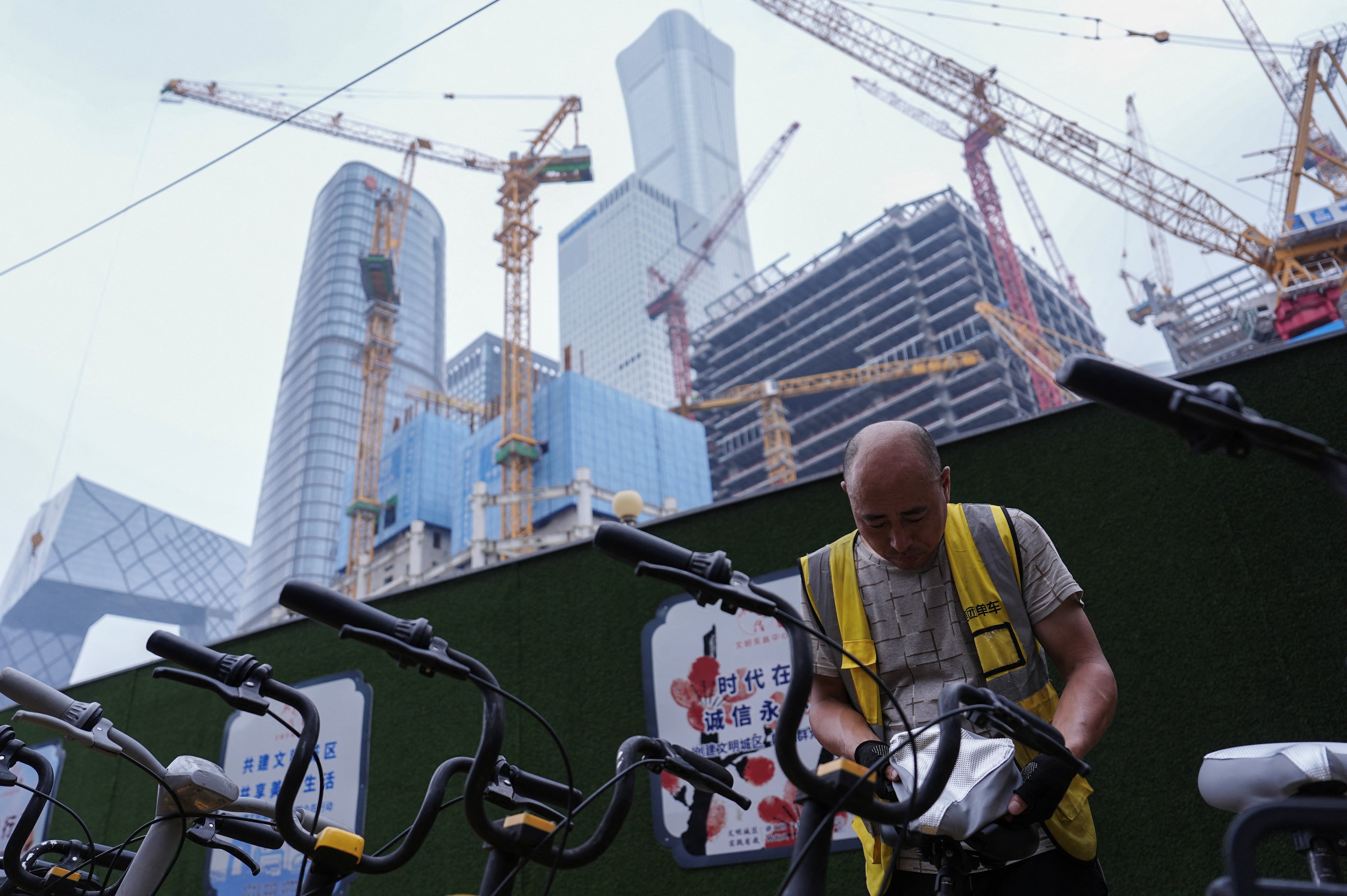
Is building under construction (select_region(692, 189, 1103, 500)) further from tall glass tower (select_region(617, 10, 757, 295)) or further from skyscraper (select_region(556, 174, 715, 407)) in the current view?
tall glass tower (select_region(617, 10, 757, 295))

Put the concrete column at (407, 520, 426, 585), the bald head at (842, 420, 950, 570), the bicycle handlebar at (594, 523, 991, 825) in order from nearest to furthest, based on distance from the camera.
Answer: the bicycle handlebar at (594, 523, 991, 825) → the bald head at (842, 420, 950, 570) → the concrete column at (407, 520, 426, 585)

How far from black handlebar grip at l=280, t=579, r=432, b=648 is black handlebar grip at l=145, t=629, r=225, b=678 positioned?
0.45 m

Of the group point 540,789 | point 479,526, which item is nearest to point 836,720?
point 540,789

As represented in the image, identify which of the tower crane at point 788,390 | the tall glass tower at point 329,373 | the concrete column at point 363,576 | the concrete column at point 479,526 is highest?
the tall glass tower at point 329,373

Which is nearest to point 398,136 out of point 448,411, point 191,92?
point 191,92

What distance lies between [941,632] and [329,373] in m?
88.7

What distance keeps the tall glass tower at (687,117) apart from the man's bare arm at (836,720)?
14062cm

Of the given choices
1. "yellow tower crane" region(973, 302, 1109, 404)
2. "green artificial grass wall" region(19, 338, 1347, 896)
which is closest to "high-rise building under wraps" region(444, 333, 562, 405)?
"yellow tower crane" region(973, 302, 1109, 404)

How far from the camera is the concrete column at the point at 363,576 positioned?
170 ft

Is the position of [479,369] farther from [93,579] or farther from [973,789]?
[973,789]

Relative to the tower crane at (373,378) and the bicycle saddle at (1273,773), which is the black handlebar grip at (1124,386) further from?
the tower crane at (373,378)

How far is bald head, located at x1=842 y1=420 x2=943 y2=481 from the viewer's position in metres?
1.42

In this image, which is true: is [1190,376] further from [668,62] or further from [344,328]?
[668,62]

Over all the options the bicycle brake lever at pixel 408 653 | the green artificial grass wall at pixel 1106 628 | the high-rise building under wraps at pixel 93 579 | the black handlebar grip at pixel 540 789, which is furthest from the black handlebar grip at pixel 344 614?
the high-rise building under wraps at pixel 93 579
